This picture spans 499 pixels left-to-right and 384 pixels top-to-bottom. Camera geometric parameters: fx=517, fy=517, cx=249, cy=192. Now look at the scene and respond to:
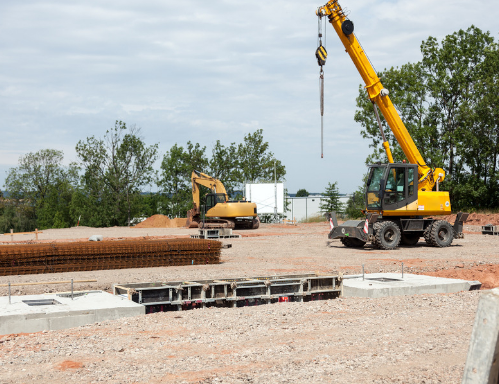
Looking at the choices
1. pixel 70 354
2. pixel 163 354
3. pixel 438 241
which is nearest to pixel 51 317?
pixel 70 354

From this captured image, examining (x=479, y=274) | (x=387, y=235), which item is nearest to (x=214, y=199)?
(x=387, y=235)

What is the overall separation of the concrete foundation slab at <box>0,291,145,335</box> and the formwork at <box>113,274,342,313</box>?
72cm

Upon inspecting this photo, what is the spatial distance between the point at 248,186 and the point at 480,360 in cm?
3989

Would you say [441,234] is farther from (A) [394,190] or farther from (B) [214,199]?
(B) [214,199]

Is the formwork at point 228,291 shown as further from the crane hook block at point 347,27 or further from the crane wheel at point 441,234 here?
the crane hook block at point 347,27

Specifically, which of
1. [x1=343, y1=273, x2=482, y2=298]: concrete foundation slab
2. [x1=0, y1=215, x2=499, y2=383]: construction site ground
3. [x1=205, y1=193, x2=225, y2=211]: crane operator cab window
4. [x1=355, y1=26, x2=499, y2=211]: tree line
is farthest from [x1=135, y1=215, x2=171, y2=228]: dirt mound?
[x1=343, y1=273, x2=482, y2=298]: concrete foundation slab

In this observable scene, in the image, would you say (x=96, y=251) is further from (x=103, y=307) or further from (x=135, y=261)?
(x=103, y=307)

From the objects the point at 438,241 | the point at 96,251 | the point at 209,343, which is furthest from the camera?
the point at 438,241

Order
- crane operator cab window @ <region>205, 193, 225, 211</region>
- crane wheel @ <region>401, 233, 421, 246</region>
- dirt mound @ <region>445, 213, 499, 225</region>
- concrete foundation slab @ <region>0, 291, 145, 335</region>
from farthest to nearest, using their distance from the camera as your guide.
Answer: dirt mound @ <region>445, 213, 499, 225</region>, crane operator cab window @ <region>205, 193, 225, 211</region>, crane wheel @ <region>401, 233, 421, 246</region>, concrete foundation slab @ <region>0, 291, 145, 335</region>

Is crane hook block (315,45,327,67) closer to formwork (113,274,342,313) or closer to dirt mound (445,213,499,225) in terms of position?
formwork (113,274,342,313)

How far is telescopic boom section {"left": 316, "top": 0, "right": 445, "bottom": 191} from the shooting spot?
67.5 feet

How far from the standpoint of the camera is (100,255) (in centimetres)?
1475

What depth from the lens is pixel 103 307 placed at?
843cm

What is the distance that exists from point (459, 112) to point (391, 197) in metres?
24.5
